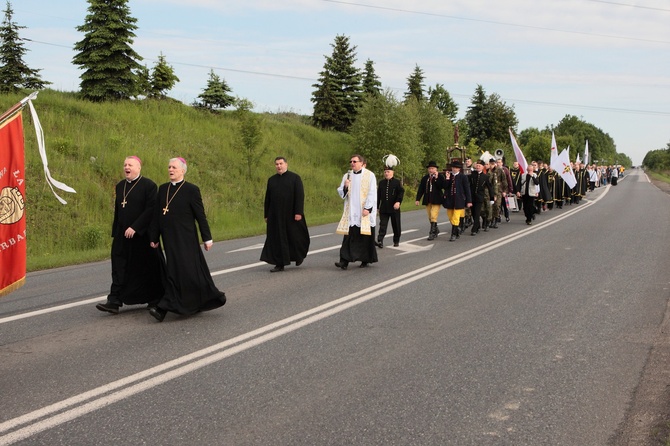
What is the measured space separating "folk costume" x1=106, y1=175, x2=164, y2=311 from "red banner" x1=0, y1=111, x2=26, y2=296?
1.97 metres

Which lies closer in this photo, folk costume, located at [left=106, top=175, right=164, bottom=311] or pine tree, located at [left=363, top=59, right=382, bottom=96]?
folk costume, located at [left=106, top=175, right=164, bottom=311]

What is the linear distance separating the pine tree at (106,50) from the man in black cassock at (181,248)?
26.2 meters

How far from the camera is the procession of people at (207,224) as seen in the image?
25.1 ft

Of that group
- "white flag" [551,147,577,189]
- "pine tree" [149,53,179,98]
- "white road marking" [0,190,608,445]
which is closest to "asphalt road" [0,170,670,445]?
"white road marking" [0,190,608,445]

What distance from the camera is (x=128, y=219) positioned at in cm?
786

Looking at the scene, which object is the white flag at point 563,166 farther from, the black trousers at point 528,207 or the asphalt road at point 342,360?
the asphalt road at point 342,360

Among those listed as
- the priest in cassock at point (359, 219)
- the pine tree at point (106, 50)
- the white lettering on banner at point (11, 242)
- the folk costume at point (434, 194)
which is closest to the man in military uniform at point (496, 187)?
the folk costume at point (434, 194)

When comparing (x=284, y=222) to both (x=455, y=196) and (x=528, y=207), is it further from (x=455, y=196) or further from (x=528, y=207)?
(x=528, y=207)

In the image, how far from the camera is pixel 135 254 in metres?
7.89

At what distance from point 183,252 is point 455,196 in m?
10.2

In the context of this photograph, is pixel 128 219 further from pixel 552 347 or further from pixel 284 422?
pixel 552 347

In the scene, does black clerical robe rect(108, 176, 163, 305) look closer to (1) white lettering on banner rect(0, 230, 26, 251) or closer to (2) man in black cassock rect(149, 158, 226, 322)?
(2) man in black cassock rect(149, 158, 226, 322)

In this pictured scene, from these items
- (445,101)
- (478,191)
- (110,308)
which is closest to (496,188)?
(478,191)

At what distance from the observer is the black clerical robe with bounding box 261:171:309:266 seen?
11289 mm
